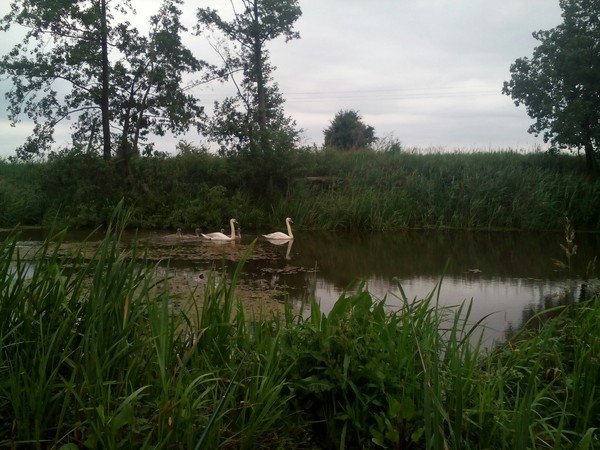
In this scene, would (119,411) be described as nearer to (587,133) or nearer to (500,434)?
(500,434)

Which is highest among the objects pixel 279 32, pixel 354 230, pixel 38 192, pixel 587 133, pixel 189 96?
pixel 279 32

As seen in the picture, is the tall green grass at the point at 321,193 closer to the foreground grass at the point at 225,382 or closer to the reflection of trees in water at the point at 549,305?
the reflection of trees in water at the point at 549,305

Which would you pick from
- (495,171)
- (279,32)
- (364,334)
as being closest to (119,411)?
(364,334)

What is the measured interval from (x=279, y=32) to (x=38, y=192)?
9.17m

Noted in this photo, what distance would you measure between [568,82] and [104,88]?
44.8 ft

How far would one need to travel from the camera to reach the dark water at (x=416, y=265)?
269 inches

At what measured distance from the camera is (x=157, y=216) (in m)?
14.8

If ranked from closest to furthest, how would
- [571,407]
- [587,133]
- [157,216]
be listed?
[571,407]
[157,216]
[587,133]

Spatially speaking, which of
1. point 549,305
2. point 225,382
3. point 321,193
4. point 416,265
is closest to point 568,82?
point 321,193

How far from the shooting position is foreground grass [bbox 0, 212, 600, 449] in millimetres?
2096

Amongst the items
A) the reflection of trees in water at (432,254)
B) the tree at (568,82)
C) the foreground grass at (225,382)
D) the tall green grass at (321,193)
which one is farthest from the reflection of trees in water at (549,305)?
the tree at (568,82)

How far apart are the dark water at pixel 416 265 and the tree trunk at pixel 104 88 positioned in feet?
13.3

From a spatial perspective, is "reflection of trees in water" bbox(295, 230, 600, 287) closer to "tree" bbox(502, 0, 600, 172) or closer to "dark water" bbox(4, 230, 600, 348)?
"dark water" bbox(4, 230, 600, 348)

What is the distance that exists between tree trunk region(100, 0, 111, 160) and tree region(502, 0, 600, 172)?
41.3ft
